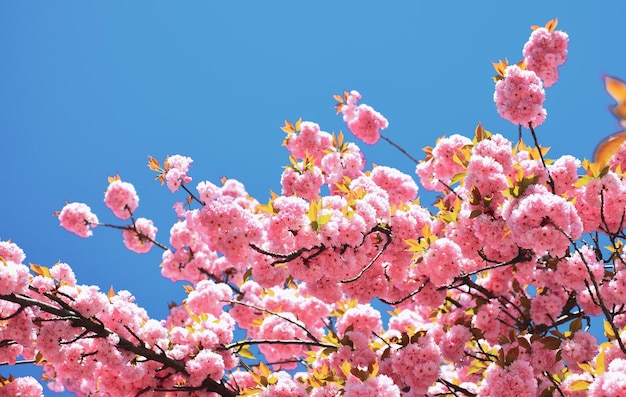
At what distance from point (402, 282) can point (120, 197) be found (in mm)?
4823

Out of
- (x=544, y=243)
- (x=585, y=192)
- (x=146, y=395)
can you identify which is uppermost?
(x=585, y=192)

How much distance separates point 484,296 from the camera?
19.4 ft

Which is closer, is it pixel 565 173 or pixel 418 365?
pixel 418 365

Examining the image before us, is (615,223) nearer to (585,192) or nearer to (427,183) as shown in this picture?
(585,192)

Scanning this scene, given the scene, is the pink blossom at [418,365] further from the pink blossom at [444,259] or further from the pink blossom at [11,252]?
the pink blossom at [11,252]

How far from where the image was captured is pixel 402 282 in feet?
16.7

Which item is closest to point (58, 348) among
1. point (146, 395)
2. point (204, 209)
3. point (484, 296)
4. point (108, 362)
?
point (108, 362)

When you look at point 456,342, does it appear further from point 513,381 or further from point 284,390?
point 284,390

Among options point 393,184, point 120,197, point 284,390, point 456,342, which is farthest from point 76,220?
point 456,342

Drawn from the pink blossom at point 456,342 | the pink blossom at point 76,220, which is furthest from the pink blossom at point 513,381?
the pink blossom at point 76,220

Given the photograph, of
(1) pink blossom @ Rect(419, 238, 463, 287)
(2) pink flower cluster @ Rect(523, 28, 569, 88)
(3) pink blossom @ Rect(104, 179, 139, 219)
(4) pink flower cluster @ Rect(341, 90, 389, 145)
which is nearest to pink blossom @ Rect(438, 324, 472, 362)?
(1) pink blossom @ Rect(419, 238, 463, 287)

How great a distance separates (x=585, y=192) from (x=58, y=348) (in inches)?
170

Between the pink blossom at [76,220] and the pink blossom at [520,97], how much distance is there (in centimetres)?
642

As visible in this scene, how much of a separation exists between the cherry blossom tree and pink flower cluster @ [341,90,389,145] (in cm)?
266
